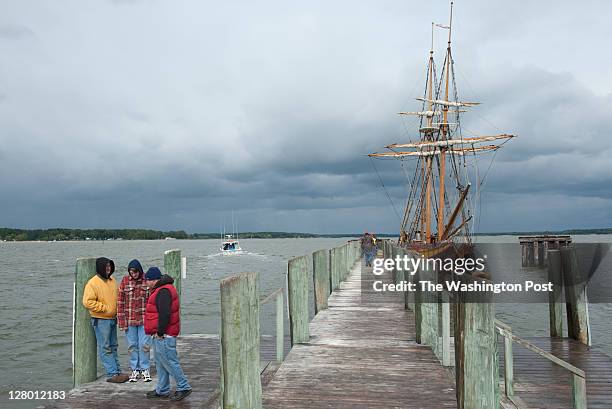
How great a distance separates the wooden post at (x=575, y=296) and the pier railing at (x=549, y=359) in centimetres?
630

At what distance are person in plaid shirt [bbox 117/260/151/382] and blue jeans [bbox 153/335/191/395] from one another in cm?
75

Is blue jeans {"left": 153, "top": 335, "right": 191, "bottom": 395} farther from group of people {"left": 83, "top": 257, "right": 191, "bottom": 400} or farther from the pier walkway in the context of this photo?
the pier walkway

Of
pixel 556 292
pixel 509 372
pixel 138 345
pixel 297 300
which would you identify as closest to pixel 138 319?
pixel 138 345

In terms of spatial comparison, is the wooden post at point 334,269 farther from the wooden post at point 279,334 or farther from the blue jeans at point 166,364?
the blue jeans at point 166,364

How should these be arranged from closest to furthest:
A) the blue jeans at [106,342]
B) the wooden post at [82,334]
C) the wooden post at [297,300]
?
the blue jeans at [106,342], the wooden post at [82,334], the wooden post at [297,300]

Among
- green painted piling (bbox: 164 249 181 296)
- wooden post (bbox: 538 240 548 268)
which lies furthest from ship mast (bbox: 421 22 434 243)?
green painted piling (bbox: 164 249 181 296)

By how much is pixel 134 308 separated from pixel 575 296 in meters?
10.2

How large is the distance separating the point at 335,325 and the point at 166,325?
18.9 ft

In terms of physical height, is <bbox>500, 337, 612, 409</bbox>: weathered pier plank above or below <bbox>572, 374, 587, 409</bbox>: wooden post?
below

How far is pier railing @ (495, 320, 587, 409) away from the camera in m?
5.33

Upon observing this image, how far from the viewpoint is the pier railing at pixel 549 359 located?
5.33m

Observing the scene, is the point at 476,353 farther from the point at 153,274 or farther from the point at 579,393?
the point at 153,274

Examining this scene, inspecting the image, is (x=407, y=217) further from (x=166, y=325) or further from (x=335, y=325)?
(x=166, y=325)

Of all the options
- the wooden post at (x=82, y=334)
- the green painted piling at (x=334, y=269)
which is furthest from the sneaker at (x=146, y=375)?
the green painted piling at (x=334, y=269)
